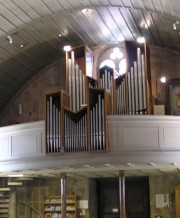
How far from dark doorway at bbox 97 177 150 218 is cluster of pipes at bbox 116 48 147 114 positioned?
446cm

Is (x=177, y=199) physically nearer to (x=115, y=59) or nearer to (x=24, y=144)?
(x=115, y=59)

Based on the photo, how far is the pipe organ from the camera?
10.4 meters

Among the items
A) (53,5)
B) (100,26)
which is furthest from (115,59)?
(53,5)

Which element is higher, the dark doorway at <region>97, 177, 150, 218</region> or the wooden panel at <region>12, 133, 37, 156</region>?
the wooden panel at <region>12, 133, 37, 156</region>

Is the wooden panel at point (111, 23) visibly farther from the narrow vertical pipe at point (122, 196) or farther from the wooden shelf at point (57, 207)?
the wooden shelf at point (57, 207)

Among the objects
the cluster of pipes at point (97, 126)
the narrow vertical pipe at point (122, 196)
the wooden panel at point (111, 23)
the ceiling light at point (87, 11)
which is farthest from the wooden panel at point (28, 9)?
the narrow vertical pipe at point (122, 196)

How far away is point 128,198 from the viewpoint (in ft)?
51.3

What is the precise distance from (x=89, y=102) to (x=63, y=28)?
3714mm

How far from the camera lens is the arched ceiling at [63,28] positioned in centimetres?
1151

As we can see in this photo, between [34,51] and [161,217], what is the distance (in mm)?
6497

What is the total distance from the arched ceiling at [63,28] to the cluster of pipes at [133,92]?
1412mm

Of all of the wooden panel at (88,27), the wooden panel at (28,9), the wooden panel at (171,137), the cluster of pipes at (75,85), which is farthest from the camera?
the wooden panel at (88,27)

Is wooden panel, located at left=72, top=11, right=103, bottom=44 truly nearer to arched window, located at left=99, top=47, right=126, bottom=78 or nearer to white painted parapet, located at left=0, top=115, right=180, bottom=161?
arched window, located at left=99, top=47, right=126, bottom=78

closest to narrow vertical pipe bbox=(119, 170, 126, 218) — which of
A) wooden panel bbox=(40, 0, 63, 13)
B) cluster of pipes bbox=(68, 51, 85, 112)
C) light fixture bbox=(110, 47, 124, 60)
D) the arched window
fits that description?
cluster of pipes bbox=(68, 51, 85, 112)
